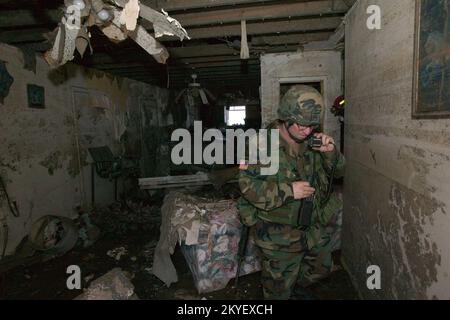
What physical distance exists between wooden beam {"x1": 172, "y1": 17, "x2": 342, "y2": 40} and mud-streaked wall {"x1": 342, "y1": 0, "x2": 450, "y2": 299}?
27.5 inches

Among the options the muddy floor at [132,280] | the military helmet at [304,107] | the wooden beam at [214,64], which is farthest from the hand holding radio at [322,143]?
the wooden beam at [214,64]

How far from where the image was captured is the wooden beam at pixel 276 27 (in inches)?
148

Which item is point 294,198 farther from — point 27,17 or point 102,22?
point 27,17

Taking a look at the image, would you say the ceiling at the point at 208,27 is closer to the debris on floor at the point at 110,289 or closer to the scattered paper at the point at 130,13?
the scattered paper at the point at 130,13

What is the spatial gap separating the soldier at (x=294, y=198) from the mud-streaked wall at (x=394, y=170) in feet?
1.17

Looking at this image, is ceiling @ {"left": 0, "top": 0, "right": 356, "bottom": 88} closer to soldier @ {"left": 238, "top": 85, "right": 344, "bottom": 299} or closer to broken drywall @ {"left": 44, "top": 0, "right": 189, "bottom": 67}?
broken drywall @ {"left": 44, "top": 0, "right": 189, "bottom": 67}

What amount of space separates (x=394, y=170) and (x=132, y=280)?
2.90m

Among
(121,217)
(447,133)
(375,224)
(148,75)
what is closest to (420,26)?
(447,133)

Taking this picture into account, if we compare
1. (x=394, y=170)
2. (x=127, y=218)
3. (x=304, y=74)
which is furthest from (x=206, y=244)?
(x=304, y=74)

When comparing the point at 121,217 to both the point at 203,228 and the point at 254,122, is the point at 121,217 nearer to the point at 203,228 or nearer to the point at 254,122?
the point at 203,228

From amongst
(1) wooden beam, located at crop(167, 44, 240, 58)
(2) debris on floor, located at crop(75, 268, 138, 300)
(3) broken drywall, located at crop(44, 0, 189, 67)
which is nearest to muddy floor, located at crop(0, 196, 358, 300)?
(2) debris on floor, located at crop(75, 268, 138, 300)

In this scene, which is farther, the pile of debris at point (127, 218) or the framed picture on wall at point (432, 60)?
the pile of debris at point (127, 218)

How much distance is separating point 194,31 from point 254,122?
29.3 ft

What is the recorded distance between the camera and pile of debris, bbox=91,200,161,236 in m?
4.89
